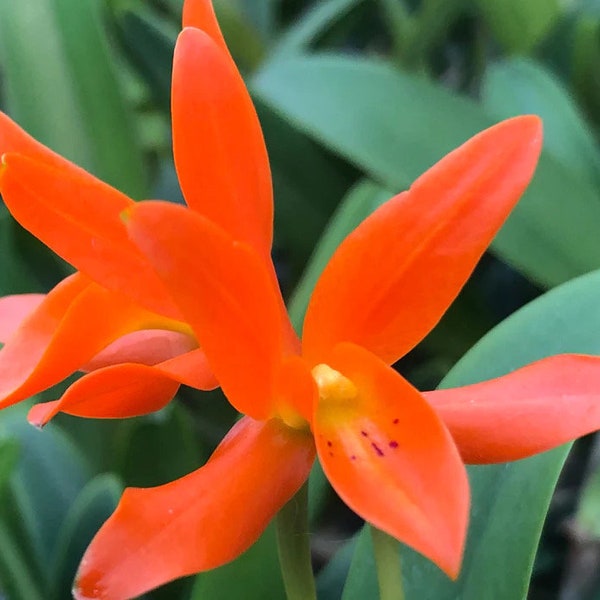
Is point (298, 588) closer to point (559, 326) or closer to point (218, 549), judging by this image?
point (218, 549)


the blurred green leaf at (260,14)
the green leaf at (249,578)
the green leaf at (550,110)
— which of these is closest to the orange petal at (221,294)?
the green leaf at (249,578)

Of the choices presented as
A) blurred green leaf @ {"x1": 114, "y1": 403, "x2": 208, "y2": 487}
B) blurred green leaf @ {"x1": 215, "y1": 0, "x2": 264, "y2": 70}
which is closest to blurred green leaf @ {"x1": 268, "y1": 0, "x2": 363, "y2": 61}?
blurred green leaf @ {"x1": 215, "y1": 0, "x2": 264, "y2": 70}

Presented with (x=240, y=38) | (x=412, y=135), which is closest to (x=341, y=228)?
(x=412, y=135)

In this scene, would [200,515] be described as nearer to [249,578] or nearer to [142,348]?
[142,348]

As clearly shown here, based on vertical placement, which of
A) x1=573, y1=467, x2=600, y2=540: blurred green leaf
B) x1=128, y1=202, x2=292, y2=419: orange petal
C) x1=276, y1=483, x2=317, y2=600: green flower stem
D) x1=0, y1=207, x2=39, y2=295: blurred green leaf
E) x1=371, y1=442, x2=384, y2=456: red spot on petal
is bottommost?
x1=0, y1=207, x2=39, y2=295: blurred green leaf

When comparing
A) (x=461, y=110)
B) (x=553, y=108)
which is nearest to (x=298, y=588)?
(x=461, y=110)

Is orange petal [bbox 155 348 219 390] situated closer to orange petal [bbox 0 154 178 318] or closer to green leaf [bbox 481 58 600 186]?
orange petal [bbox 0 154 178 318]
